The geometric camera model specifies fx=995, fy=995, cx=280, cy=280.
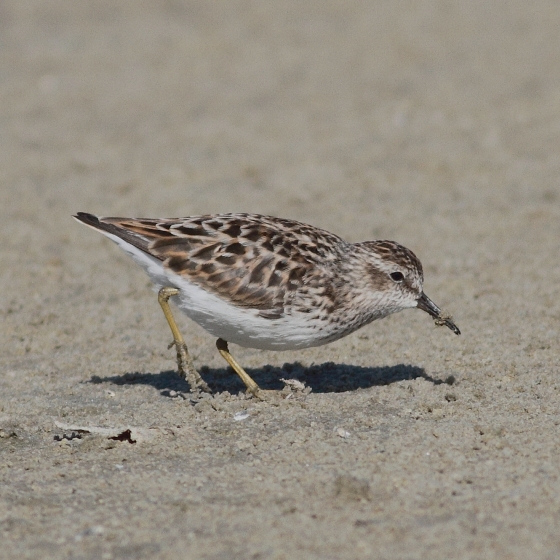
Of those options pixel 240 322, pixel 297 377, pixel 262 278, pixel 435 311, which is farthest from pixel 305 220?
pixel 240 322

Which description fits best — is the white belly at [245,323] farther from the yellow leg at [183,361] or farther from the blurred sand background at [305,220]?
the blurred sand background at [305,220]

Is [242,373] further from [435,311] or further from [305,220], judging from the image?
[305,220]

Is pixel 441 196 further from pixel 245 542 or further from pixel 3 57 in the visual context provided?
pixel 3 57

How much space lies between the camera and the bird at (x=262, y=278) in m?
7.56

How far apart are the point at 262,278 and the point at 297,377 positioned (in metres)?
1.27

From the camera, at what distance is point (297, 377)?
8508 millimetres

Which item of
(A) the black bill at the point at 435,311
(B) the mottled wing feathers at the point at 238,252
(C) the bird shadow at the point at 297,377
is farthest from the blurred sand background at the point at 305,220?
(B) the mottled wing feathers at the point at 238,252

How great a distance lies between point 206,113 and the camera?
52.6ft

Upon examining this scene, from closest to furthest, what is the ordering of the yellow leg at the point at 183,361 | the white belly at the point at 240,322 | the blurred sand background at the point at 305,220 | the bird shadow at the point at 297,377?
the blurred sand background at the point at 305,220 < the white belly at the point at 240,322 < the yellow leg at the point at 183,361 < the bird shadow at the point at 297,377

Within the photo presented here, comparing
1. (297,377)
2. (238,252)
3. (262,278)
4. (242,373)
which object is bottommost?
(297,377)

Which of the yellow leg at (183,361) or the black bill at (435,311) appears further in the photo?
the black bill at (435,311)

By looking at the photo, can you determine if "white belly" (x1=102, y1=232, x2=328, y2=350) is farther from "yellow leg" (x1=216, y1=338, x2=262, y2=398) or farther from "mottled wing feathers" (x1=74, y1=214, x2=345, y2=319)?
"yellow leg" (x1=216, y1=338, x2=262, y2=398)

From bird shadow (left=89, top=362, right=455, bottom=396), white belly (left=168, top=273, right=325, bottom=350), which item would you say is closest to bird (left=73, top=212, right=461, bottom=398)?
white belly (left=168, top=273, right=325, bottom=350)

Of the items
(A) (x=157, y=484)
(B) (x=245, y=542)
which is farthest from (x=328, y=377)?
(B) (x=245, y=542)
